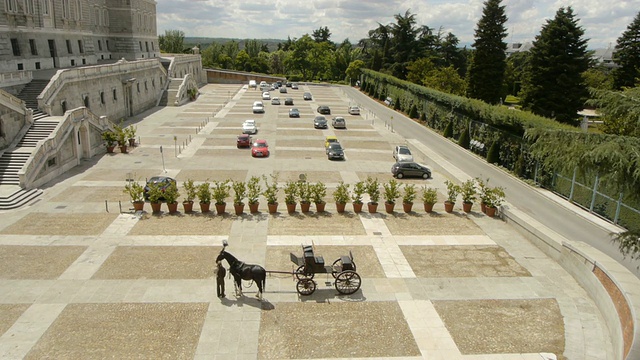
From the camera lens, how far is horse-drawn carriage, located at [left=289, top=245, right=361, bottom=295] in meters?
→ 14.9

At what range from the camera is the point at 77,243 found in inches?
752

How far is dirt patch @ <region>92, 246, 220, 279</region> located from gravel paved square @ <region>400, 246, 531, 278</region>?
27.6 ft

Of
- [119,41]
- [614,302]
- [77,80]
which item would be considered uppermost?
[119,41]

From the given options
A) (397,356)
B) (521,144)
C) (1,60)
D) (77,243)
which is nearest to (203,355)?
(397,356)

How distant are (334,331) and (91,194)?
19.4 metres

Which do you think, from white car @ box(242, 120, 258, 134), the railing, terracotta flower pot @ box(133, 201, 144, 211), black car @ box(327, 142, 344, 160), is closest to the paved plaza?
terracotta flower pot @ box(133, 201, 144, 211)

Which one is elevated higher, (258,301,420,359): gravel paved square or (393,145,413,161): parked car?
(393,145,413,161): parked car

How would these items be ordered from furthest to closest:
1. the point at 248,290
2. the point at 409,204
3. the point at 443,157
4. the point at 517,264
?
the point at 443,157 < the point at 409,204 < the point at 517,264 < the point at 248,290

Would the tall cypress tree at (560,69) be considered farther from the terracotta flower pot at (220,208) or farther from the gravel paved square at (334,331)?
the gravel paved square at (334,331)

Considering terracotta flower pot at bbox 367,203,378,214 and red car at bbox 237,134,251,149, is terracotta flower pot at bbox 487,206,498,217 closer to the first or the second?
terracotta flower pot at bbox 367,203,378,214

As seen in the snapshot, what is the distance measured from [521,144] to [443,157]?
769 cm

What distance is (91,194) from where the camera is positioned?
26.1m

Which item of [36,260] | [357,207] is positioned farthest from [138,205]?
[357,207]

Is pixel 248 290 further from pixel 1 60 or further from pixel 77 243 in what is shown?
pixel 1 60
